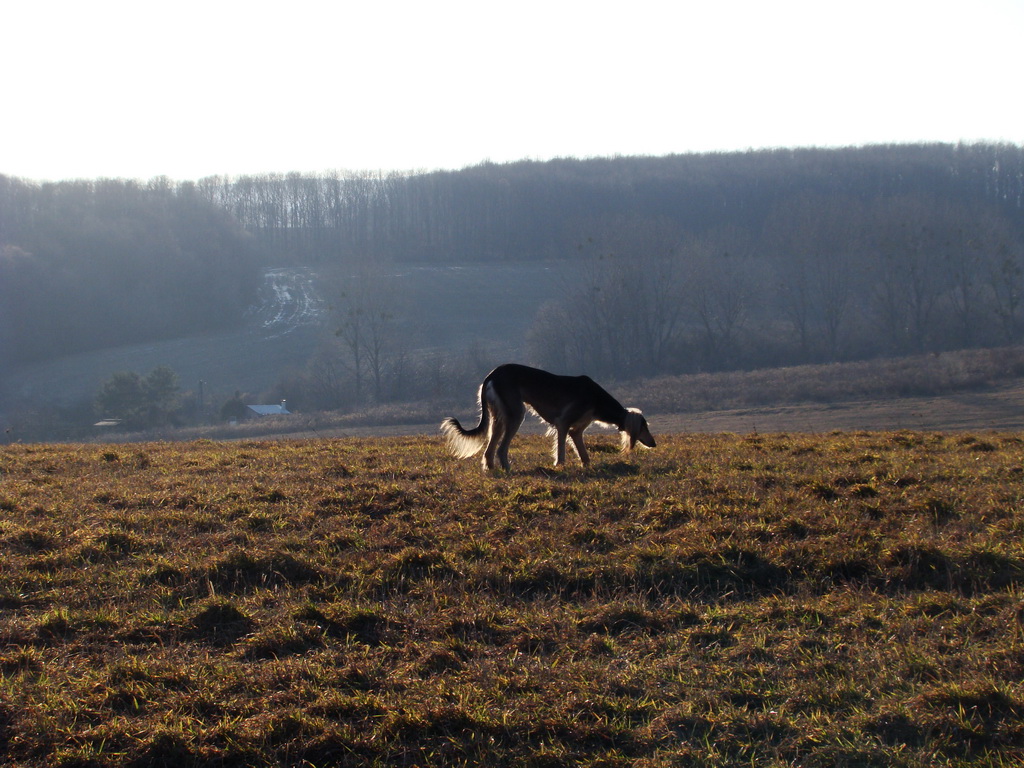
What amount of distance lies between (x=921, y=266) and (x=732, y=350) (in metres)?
23.0

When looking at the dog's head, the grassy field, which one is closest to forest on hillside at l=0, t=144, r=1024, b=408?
the dog's head

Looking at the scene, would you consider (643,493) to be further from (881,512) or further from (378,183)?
(378,183)

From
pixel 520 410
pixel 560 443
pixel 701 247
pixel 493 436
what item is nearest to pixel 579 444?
pixel 560 443

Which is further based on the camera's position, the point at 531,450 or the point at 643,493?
the point at 531,450

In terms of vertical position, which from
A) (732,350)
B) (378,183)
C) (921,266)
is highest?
(378,183)

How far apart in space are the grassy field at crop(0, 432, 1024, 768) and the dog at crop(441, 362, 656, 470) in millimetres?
1061

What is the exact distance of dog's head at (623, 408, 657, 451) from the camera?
11.7m

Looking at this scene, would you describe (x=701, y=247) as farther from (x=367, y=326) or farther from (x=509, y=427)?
(x=509, y=427)

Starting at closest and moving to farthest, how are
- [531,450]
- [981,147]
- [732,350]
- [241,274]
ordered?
[531,450] < [732,350] < [241,274] < [981,147]

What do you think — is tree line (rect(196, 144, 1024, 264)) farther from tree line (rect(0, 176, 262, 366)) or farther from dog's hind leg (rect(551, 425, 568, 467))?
dog's hind leg (rect(551, 425, 568, 467))

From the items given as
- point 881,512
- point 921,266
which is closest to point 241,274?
point 921,266

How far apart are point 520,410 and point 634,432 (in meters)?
1.80

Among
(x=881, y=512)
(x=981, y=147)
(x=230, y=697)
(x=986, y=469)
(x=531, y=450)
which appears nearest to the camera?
(x=230, y=697)

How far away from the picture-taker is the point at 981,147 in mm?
113688
